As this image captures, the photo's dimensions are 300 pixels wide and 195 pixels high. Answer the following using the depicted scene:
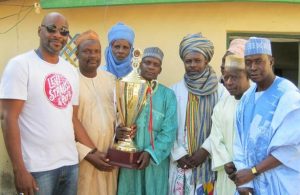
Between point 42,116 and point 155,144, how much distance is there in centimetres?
114

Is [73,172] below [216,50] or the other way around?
below

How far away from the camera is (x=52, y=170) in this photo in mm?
3186

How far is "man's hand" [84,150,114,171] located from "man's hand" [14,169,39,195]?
0.73m

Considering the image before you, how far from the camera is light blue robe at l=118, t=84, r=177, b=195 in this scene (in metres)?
3.87

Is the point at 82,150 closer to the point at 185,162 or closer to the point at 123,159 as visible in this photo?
the point at 123,159

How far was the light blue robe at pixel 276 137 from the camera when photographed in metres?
2.97

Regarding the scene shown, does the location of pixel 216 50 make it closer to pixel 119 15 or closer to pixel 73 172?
pixel 119 15

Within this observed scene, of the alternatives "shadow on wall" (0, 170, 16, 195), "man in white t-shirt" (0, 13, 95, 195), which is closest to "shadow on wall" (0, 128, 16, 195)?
"shadow on wall" (0, 170, 16, 195)

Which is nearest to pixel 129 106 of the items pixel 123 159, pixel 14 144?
pixel 123 159

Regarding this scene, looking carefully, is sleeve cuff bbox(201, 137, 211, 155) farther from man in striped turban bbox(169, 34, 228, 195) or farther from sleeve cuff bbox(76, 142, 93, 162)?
sleeve cuff bbox(76, 142, 93, 162)

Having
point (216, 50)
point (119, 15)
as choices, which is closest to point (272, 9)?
point (216, 50)

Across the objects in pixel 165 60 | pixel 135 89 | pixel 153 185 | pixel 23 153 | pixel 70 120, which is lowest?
pixel 153 185

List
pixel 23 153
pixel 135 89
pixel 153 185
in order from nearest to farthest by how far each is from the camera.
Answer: pixel 23 153, pixel 135 89, pixel 153 185

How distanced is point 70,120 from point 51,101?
262 millimetres
